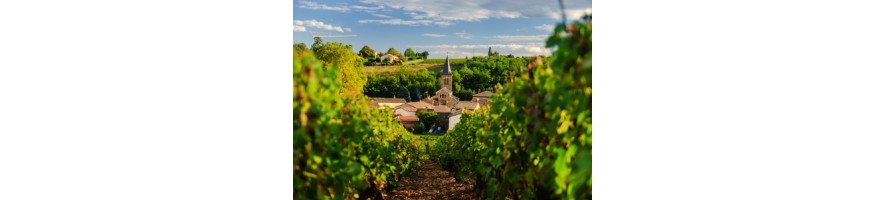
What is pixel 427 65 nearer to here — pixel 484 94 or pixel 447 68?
pixel 447 68

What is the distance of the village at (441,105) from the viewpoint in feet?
15.6

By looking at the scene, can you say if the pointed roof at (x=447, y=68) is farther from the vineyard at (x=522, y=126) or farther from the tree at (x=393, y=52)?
the vineyard at (x=522, y=126)

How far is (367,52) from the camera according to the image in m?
4.43

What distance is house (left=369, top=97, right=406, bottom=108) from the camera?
5.16 meters

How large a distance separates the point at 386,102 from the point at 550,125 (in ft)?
6.37

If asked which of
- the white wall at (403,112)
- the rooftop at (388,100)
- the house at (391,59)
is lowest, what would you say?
the white wall at (403,112)

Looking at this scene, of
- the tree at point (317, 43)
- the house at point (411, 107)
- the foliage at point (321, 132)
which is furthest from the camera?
the house at point (411, 107)

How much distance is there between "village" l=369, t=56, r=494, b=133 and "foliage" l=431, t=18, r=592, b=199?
0.54 feet

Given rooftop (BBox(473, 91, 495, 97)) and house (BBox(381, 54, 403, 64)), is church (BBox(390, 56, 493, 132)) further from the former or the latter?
house (BBox(381, 54, 403, 64))

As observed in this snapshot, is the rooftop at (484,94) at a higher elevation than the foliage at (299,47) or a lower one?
lower

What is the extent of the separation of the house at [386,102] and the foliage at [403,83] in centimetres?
11

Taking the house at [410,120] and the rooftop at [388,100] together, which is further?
the house at [410,120]

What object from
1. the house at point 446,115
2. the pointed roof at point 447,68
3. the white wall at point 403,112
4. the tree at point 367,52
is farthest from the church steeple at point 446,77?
the white wall at point 403,112
